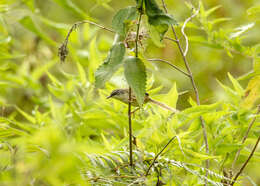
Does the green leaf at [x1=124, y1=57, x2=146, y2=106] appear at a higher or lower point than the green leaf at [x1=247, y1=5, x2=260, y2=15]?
lower

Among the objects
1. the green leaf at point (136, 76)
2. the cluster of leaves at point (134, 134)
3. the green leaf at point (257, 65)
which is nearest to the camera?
the cluster of leaves at point (134, 134)

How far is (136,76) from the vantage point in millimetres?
359

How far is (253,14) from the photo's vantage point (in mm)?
562

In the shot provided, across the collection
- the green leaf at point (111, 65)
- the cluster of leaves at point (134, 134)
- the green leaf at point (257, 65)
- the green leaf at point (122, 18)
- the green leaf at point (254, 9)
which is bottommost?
the cluster of leaves at point (134, 134)

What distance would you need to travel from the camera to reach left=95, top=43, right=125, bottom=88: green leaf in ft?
1.18

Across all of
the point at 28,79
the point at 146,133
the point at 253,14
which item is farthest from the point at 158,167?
the point at 28,79

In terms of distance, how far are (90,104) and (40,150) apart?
398 mm

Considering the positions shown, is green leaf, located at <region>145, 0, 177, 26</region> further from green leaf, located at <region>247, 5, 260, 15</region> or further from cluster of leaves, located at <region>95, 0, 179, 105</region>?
green leaf, located at <region>247, 5, 260, 15</region>

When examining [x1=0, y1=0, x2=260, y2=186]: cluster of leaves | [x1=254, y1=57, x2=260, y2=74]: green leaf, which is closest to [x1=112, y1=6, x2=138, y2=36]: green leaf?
[x1=0, y1=0, x2=260, y2=186]: cluster of leaves

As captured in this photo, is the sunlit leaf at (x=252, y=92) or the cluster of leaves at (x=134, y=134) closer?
the cluster of leaves at (x=134, y=134)

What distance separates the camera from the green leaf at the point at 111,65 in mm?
359

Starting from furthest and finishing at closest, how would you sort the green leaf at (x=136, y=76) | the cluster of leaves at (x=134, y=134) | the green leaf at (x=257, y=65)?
1. the green leaf at (x=257, y=65)
2. the green leaf at (x=136, y=76)
3. the cluster of leaves at (x=134, y=134)

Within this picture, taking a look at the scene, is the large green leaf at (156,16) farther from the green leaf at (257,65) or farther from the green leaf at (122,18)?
the green leaf at (257,65)

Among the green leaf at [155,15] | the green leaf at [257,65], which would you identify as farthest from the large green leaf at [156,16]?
the green leaf at [257,65]
